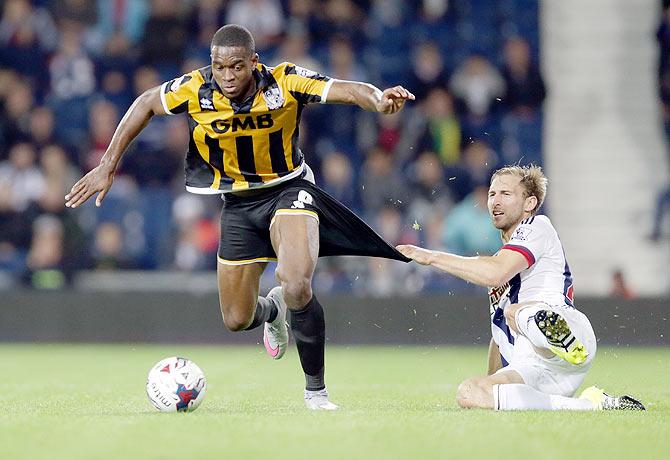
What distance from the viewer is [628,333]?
43.8 feet

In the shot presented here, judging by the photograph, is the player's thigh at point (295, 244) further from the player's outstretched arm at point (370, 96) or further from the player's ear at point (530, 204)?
the player's ear at point (530, 204)

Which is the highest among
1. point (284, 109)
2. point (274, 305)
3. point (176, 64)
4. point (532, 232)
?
point (176, 64)

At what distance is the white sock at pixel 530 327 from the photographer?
665cm

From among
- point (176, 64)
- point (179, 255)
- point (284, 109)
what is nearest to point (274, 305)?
point (284, 109)

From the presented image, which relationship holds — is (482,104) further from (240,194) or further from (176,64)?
(240,194)

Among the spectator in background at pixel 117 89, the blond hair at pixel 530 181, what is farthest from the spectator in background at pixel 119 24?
the blond hair at pixel 530 181

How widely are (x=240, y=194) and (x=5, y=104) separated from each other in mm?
8772

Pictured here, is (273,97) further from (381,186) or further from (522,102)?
(522,102)

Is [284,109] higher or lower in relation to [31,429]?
higher

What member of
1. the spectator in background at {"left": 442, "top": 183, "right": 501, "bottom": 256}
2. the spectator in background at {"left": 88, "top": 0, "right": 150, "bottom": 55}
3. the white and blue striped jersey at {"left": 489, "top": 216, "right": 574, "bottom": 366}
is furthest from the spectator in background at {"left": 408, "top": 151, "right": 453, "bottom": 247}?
the white and blue striped jersey at {"left": 489, "top": 216, "right": 574, "bottom": 366}

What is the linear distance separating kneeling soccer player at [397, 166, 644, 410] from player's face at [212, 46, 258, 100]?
141 centimetres

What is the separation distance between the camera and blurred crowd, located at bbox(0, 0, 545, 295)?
14109 mm

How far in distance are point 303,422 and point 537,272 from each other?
1.72 metres

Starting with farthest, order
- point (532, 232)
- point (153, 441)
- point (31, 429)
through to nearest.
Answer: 1. point (532, 232)
2. point (31, 429)
3. point (153, 441)
